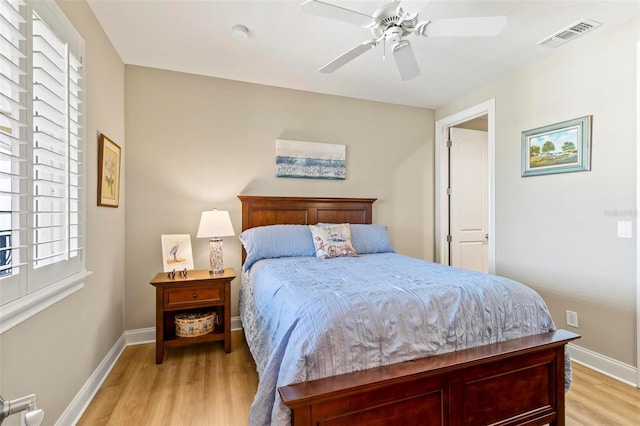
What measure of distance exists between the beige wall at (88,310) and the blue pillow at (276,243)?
3.59 feet

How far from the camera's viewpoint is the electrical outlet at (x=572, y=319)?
2.54 m

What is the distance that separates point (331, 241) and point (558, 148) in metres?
2.19

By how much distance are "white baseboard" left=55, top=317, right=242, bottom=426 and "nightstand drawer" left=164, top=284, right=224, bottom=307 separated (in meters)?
0.58

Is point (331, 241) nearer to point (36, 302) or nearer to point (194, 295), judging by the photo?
point (194, 295)

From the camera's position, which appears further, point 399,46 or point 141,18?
point 141,18

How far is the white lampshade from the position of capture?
2.65 m

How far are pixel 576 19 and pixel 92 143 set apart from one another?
140 inches

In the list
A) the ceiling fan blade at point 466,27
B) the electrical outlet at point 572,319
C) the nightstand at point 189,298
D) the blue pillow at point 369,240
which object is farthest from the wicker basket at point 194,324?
the electrical outlet at point 572,319

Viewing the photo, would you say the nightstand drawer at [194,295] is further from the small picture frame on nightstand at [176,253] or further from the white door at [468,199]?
the white door at [468,199]

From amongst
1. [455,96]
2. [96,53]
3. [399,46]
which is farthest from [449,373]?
[455,96]

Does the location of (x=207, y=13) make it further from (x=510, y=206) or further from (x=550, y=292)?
(x=550, y=292)

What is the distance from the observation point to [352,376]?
1.30 m

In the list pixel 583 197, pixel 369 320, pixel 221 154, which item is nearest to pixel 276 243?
pixel 221 154

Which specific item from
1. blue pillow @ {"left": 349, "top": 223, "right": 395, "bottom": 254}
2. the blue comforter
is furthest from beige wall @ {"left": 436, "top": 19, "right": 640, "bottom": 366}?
blue pillow @ {"left": 349, "top": 223, "right": 395, "bottom": 254}
